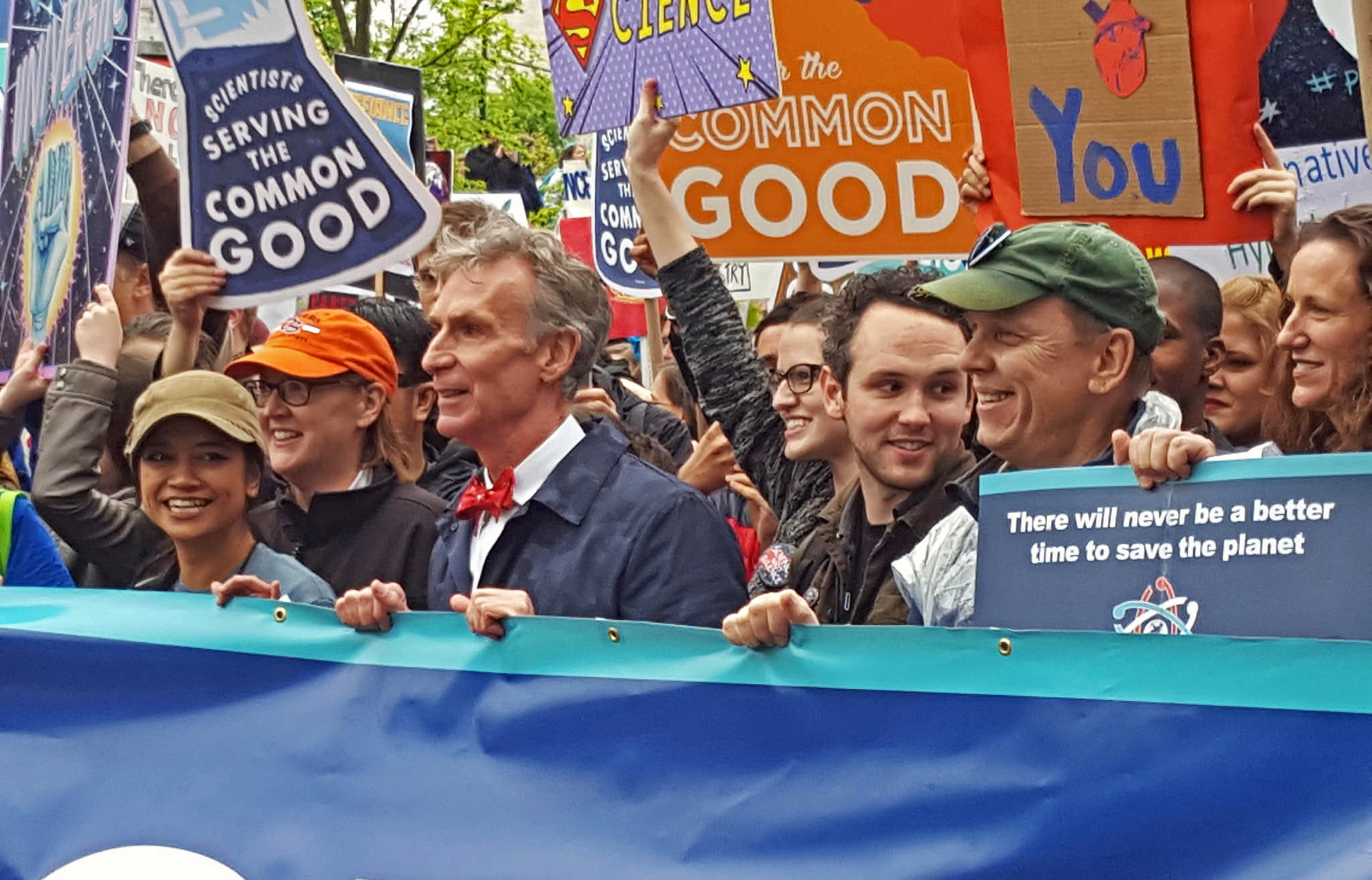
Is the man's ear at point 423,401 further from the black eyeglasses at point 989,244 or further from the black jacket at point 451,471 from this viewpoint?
the black eyeglasses at point 989,244

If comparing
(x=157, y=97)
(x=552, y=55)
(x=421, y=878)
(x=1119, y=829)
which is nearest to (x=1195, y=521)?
(x=1119, y=829)

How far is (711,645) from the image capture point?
283 centimetres

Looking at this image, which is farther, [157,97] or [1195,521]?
[157,97]

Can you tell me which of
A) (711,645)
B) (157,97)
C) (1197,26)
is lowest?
(711,645)

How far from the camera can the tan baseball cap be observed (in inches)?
164

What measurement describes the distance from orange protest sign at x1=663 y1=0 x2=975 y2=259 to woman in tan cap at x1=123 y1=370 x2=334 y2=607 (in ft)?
5.23

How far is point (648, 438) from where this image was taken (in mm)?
5262

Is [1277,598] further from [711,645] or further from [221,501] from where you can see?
[221,501]

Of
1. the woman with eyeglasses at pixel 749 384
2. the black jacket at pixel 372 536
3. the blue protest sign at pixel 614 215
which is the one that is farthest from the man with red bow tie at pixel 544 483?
the blue protest sign at pixel 614 215

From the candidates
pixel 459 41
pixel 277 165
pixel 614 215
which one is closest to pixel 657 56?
pixel 277 165

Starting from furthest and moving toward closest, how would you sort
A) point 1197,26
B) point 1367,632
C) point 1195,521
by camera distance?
point 1197,26 → point 1195,521 → point 1367,632

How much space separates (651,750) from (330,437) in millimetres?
1958

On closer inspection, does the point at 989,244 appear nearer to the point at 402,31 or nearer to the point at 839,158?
the point at 839,158

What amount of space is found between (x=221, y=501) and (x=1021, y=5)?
6.55 feet
